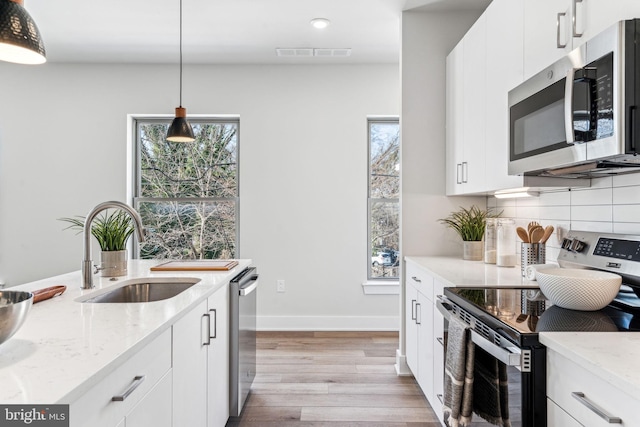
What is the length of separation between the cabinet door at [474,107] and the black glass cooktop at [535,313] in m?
0.87

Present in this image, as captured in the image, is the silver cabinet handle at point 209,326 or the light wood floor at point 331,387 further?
the light wood floor at point 331,387

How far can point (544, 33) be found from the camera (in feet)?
5.41

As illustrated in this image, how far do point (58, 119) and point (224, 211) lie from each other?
1848 millimetres

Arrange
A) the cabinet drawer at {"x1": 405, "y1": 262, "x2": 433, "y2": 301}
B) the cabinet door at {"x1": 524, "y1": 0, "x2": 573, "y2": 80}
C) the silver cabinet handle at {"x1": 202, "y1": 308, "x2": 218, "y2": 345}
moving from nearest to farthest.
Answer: the cabinet door at {"x1": 524, "y1": 0, "x2": 573, "y2": 80} < the silver cabinet handle at {"x1": 202, "y1": 308, "x2": 218, "y2": 345} < the cabinet drawer at {"x1": 405, "y1": 262, "x2": 433, "y2": 301}

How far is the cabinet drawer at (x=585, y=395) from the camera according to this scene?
79cm

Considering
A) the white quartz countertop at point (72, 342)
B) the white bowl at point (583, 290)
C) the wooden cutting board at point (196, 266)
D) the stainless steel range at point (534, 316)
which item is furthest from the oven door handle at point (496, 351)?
the wooden cutting board at point (196, 266)

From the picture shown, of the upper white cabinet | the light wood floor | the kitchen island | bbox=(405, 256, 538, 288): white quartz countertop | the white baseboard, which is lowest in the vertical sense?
the light wood floor

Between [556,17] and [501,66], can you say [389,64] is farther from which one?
[556,17]

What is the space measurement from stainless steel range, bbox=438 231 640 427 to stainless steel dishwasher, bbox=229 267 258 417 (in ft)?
3.46

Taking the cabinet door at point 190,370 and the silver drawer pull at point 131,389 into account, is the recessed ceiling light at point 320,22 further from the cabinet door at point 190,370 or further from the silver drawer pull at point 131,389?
the silver drawer pull at point 131,389

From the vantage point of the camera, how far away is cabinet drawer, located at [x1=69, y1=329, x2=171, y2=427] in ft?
2.61

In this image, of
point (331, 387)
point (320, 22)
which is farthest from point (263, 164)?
point (331, 387)

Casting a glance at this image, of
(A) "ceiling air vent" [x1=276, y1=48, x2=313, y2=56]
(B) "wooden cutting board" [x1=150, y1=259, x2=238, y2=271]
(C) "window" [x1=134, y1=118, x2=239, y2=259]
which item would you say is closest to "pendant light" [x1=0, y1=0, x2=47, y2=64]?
(B) "wooden cutting board" [x1=150, y1=259, x2=238, y2=271]

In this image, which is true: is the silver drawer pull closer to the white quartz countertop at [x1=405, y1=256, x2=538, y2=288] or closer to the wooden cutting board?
the wooden cutting board
